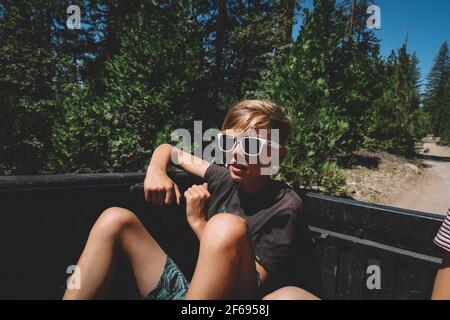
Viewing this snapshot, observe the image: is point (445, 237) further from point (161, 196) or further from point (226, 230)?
point (161, 196)

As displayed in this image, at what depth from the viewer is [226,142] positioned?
1.99m

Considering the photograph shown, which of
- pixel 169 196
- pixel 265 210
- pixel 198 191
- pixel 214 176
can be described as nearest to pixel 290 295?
A: pixel 265 210

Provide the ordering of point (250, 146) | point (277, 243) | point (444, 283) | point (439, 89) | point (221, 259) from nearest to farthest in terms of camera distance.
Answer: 1. point (444, 283)
2. point (221, 259)
3. point (277, 243)
4. point (250, 146)
5. point (439, 89)

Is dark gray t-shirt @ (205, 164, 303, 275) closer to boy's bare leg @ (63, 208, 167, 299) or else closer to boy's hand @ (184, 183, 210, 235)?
boy's hand @ (184, 183, 210, 235)

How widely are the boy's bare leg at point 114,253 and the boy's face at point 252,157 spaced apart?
0.64 m

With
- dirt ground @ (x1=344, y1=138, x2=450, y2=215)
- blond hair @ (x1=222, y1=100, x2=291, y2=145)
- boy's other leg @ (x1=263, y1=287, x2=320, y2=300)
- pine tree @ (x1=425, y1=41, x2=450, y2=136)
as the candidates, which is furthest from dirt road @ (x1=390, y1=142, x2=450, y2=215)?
pine tree @ (x1=425, y1=41, x2=450, y2=136)

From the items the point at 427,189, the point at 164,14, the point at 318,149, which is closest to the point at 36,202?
the point at 318,149

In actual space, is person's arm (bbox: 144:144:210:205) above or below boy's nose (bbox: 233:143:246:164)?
below

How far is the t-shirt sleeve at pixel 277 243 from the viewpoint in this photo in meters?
1.59

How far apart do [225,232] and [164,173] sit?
82cm

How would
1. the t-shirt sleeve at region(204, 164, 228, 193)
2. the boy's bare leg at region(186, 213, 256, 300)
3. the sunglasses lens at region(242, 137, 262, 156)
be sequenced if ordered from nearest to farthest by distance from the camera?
the boy's bare leg at region(186, 213, 256, 300) < the sunglasses lens at region(242, 137, 262, 156) < the t-shirt sleeve at region(204, 164, 228, 193)

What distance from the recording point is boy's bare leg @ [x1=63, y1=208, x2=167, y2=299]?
1.63 m

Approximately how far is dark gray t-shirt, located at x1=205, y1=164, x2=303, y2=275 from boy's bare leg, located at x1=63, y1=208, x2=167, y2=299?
51cm

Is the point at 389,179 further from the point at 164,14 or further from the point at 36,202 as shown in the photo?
the point at 36,202
